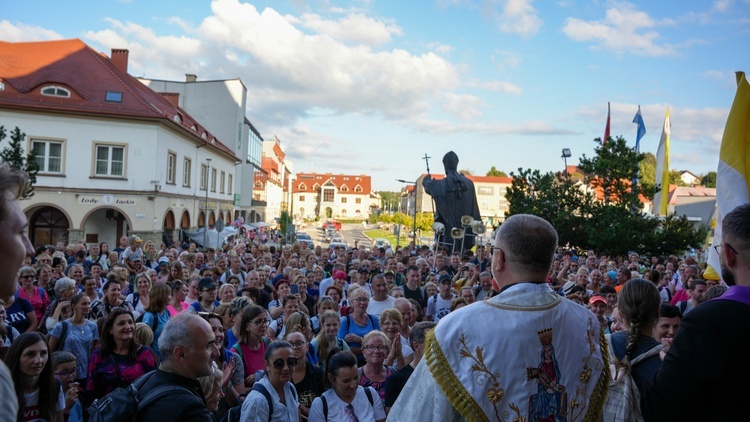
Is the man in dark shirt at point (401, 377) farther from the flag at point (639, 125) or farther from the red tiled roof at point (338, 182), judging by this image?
the red tiled roof at point (338, 182)

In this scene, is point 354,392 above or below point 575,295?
below

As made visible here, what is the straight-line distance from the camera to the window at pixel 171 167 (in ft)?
113

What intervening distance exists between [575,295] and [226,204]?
45.9 meters

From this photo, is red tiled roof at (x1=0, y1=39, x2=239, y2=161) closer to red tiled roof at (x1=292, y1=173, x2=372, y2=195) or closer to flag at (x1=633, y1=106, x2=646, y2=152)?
flag at (x1=633, y1=106, x2=646, y2=152)

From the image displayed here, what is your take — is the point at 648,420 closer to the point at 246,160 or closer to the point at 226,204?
the point at 226,204

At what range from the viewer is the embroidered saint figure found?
8.47 ft

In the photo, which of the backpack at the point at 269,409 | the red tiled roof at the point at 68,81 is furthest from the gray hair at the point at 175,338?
the red tiled roof at the point at 68,81

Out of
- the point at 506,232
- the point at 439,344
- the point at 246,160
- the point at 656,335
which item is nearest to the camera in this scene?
the point at 439,344

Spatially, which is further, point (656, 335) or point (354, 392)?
point (354, 392)

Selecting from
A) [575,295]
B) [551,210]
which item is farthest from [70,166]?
[575,295]

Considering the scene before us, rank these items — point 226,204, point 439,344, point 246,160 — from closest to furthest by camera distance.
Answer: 1. point 439,344
2. point 226,204
3. point 246,160

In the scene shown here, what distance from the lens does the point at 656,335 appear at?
13.2 ft

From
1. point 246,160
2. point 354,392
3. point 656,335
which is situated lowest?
point 354,392

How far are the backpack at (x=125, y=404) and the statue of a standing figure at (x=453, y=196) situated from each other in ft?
68.7
